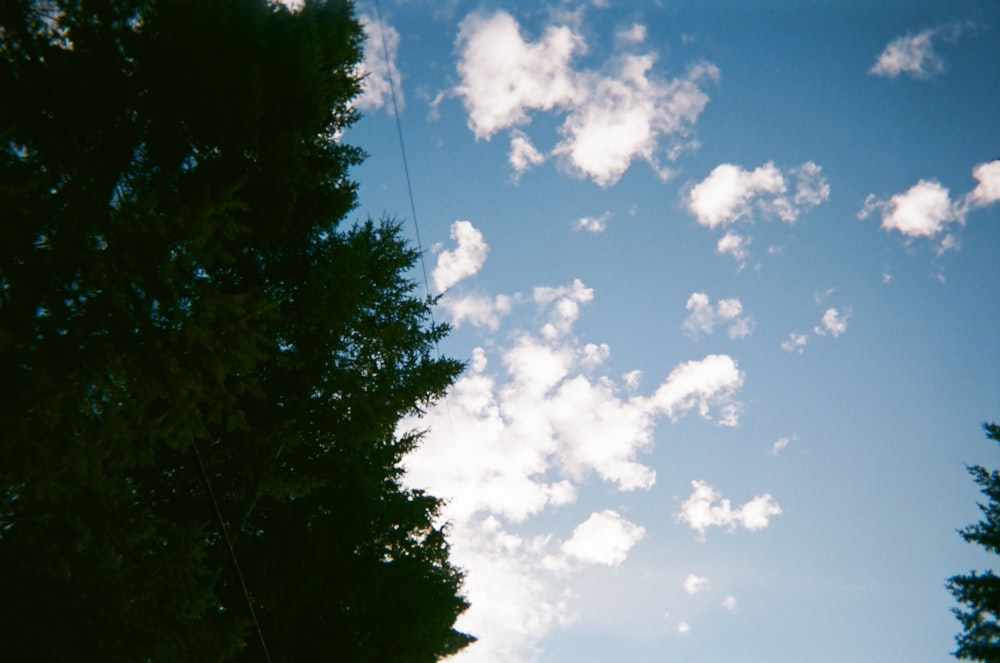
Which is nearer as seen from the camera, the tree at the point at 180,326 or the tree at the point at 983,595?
the tree at the point at 180,326

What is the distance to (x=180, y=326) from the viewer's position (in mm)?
5137

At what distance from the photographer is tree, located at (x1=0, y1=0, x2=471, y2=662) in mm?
4562

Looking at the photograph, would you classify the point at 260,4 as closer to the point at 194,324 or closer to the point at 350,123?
the point at 350,123

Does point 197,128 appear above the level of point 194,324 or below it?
above


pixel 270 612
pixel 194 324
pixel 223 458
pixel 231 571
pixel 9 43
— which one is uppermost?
pixel 9 43

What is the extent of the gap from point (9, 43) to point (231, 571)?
30.3 feet

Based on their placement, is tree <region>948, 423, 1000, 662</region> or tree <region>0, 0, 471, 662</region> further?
tree <region>948, 423, 1000, 662</region>

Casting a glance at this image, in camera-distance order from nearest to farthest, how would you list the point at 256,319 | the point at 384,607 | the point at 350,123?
the point at 256,319 < the point at 350,123 < the point at 384,607

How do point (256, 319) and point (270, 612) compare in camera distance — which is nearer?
point (256, 319)

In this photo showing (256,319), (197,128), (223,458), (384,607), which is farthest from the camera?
(384,607)

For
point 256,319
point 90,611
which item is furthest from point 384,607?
point 256,319

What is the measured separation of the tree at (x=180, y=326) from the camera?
15.0 ft

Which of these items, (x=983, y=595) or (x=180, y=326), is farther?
(x=983, y=595)

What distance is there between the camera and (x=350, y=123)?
9.55 meters
